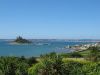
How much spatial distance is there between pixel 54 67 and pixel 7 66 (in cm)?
429

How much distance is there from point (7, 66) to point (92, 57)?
28549mm

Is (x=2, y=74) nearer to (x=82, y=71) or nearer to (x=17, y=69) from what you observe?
(x=17, y=69)

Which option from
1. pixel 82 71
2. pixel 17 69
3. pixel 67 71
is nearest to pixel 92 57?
pixel 82 71

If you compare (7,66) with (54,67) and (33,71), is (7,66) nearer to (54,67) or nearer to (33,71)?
(54,67)

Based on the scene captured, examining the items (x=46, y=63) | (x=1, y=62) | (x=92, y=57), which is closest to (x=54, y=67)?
(x=46, y=63)

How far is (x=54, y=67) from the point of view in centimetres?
2845

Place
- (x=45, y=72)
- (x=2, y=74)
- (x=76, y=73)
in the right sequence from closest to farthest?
(x=2, y=74)
(x=45, y=72)
(x=76, y=73)

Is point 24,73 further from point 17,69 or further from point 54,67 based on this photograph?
point 54,67

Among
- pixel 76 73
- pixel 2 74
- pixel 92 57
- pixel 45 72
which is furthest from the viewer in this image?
pixel 92 57

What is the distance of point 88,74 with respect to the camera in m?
31.8

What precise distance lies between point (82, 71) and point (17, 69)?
27.8ft

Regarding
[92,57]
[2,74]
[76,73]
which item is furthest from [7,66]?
[92,57]

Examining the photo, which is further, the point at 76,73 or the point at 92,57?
the point at 92,57

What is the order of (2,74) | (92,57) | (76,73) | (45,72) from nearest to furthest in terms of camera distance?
(2,74), (45,72), (76,73), (92,57)
